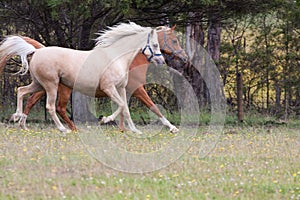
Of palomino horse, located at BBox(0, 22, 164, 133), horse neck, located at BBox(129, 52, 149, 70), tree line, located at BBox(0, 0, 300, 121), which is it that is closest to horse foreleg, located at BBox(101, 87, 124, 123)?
palomino horse, located at BBox(0, 22, 164, 133)

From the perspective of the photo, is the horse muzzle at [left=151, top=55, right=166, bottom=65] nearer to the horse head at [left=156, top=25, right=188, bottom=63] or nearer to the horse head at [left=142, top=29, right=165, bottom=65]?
the horse head at [left=142, top=29, right=165, bottom=65]

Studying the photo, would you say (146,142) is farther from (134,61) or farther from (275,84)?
(275,84)

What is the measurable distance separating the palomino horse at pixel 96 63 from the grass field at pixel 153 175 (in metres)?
1.70

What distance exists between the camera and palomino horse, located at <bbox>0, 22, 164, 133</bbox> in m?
11.0

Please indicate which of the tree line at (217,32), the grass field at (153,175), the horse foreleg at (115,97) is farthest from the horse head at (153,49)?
the grass field at (153,175)

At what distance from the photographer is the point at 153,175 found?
22.5 feet

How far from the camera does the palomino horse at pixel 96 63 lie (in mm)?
11047

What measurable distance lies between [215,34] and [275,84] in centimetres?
276

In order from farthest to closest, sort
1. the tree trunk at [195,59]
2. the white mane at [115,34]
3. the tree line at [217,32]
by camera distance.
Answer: the tree trunk at [195,59], the tree line at [217,32], the white mane at [115,34]

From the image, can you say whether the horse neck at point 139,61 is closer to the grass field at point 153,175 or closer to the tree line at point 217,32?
the tree line at point 217,32

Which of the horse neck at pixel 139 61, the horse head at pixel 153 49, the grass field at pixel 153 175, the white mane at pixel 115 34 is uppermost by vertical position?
the white mane at pixel 115 34

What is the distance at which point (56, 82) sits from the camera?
37.2 feet

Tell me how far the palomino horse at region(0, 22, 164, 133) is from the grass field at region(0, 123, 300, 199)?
1705 millimetres

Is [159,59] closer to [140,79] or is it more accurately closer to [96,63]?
[140,79]
